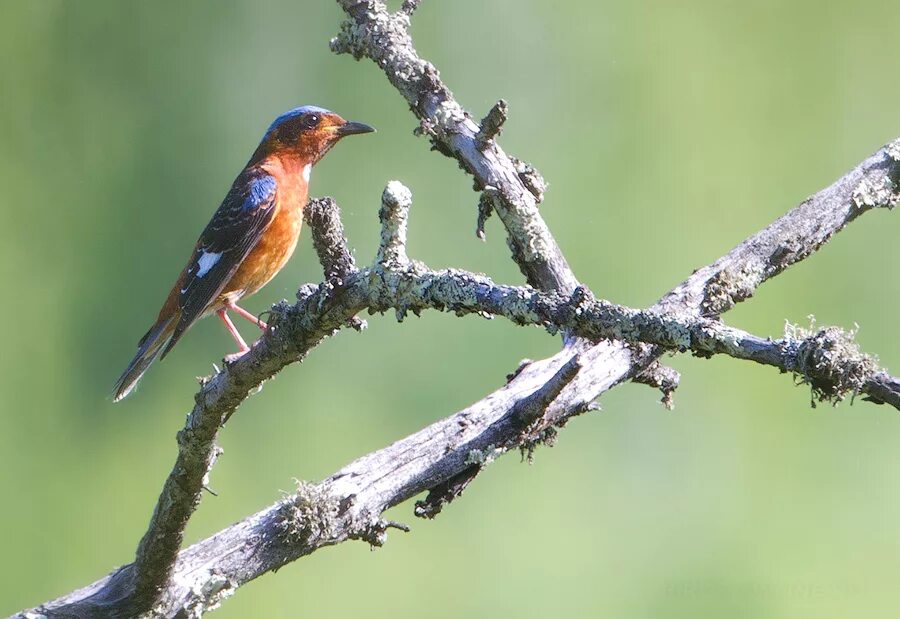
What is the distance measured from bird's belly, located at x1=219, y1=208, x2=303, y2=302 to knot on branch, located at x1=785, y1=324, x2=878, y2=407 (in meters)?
2.26

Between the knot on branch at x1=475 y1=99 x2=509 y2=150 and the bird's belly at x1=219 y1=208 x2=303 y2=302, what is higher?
the bird's belly at x1=219 y1=208 x2=303 y2=302

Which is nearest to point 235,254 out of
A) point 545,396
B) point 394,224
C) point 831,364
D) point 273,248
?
point 273,248

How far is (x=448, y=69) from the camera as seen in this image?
6406 millimetres

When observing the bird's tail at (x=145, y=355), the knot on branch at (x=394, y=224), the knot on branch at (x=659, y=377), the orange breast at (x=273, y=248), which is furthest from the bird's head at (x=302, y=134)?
the knot on branch at (x=394, y=224)

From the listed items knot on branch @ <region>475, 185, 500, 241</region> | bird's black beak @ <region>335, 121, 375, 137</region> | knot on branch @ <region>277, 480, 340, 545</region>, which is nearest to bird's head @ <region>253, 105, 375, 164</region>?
bird's black beak @ <region>335, 121, 375, 137</region>

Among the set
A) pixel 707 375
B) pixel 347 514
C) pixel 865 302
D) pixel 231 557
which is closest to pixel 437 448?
pixel 347 514

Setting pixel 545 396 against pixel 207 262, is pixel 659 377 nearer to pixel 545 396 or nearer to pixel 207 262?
pixel 545 396

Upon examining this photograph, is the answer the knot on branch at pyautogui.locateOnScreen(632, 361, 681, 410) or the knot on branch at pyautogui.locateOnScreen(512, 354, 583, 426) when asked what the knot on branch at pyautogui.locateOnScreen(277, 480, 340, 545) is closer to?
the knot on branch at pyautogui.locateOnScreen(512, 354, 583, 426)

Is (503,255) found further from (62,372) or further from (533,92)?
(62,372)

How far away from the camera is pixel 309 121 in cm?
406

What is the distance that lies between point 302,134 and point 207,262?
2.28ft

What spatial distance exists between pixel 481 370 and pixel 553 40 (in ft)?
7.22

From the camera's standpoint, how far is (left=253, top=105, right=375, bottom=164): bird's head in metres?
4.04

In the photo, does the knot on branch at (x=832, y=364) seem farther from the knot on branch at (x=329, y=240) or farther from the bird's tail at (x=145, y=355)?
the bird's tail at (x=145, y=355)
